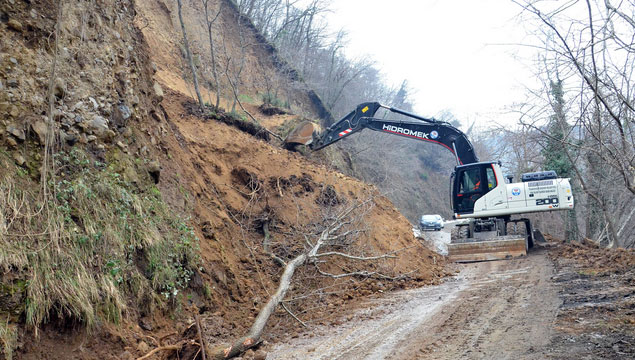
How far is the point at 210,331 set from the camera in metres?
6.02

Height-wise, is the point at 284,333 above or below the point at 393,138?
below

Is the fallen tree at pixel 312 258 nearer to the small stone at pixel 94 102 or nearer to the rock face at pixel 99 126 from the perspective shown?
the rock face at pixel 99 126

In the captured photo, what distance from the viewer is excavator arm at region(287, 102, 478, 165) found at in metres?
15.1

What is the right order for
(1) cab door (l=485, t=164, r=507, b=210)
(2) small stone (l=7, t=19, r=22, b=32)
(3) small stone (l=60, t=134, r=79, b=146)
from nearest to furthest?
(2) small stone (l=7, t=19, r=22, b=32)
(3) small stone (l=60, t=134, r=79, b=146)
(1) cab door (l=485, t=164, r=507, b=210)

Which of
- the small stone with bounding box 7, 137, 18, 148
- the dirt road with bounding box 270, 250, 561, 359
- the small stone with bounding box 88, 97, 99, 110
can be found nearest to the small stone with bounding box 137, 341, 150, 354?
the dirt road with bounding box 270, 250, 561, 359

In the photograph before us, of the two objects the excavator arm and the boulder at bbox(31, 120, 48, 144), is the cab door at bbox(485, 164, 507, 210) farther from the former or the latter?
the boulder at bbox(31, 120, 48, 144)

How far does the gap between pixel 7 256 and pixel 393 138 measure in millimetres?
37780

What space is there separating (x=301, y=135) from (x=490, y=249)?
700cm

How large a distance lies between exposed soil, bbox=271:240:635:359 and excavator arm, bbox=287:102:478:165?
20.2 ft

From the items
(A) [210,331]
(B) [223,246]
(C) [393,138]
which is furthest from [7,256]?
(C) [393,138]

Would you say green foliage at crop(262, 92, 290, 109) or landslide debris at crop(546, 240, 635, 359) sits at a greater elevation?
green foliage at crop(262, 92, 290, 109)

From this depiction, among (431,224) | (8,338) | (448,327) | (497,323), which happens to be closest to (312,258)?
(448,327)

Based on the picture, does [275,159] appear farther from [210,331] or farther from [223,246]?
[210,331]

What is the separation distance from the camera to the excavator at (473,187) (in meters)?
14.5
